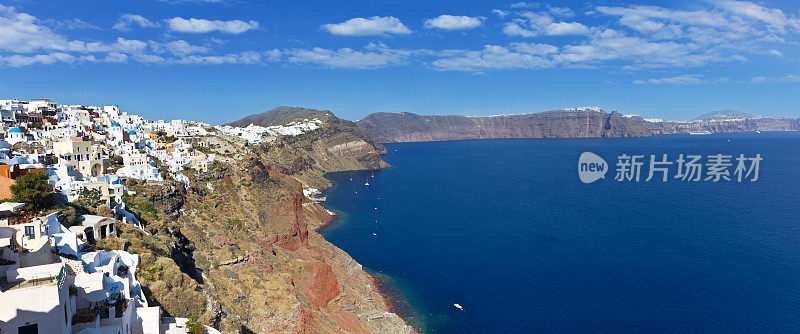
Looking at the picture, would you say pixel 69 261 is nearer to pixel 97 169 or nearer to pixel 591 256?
pixel 97 169

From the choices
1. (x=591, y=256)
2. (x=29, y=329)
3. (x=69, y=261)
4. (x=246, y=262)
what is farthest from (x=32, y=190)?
(x=591, y=256)

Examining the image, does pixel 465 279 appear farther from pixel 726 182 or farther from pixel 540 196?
pixel 726 182

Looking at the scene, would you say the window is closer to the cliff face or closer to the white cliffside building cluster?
the white cliffside building cluster

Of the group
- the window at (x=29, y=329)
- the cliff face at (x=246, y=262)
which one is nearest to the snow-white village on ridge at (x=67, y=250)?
the window at (x=29, y=329)

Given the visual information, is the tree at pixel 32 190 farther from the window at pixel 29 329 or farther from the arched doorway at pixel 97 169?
the arched doorway at pixel 97 169

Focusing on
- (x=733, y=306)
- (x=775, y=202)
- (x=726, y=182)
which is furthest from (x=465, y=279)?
(x=726, y=182)

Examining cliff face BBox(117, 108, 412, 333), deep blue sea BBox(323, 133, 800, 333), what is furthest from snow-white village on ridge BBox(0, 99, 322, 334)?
deep blue sea BBox(323, 133, 800, 333)
